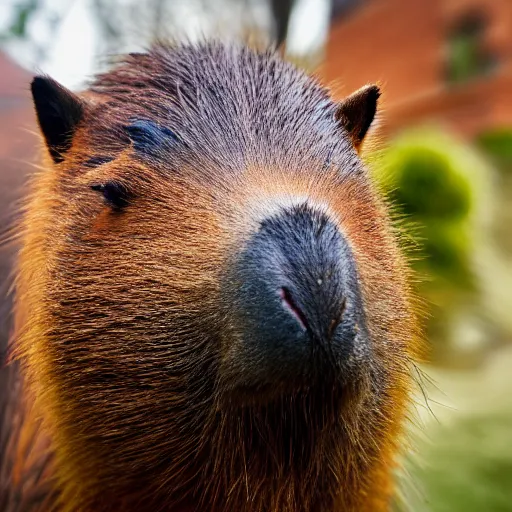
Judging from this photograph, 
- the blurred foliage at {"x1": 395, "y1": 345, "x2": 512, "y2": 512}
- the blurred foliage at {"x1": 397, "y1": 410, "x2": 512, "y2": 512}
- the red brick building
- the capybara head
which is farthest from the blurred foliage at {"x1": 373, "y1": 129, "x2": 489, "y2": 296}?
the capybara head

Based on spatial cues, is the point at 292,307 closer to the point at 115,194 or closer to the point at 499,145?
the point at 115,194

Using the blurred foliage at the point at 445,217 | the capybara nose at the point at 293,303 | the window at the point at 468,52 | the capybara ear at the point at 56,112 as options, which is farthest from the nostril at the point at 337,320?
the window at the point at 468,52

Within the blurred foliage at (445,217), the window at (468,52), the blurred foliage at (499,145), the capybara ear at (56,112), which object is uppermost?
the window at (468,52)

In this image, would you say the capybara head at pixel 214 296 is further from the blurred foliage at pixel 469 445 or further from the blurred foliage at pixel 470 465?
the blurred foliage at pixel 470 465

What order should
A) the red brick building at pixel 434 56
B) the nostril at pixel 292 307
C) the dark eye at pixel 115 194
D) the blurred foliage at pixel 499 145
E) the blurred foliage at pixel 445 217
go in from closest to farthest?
the nostril at pixel 292 307 < the dark eye at pixel 115 194 < the red brick building at pixel 434 56 < the blurred foliage at pixel 445 217 < the blurred foliage at pixel 499 145

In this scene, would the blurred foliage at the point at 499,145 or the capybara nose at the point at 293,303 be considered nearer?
the capybara nose at the point at 293,303

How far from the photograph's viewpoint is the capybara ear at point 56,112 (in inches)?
30.2

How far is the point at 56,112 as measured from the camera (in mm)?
783

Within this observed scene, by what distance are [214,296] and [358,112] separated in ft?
1.06

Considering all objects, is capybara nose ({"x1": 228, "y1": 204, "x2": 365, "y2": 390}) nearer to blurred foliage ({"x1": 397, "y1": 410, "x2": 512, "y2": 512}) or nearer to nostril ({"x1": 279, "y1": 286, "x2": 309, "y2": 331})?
nostril ({"x1": 279, "y1": 286, "x2": 309, "y2": 331})

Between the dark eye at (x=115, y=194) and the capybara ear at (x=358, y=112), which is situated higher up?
the capybara ear at (x=358, y=112)

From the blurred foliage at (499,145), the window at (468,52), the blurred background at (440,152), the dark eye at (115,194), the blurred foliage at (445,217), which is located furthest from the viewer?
the blurred foliage at (499,145)

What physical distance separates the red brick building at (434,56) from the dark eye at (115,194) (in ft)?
4.28

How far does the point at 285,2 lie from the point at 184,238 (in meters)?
2.04
